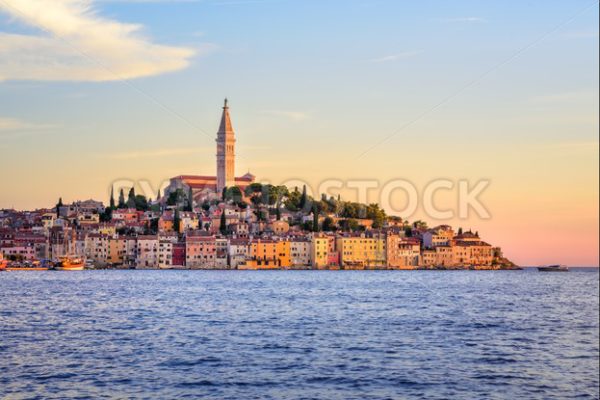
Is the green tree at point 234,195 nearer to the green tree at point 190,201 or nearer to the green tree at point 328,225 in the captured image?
the green tree at point 190,201

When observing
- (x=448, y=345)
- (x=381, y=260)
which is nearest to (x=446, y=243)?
(x=381, y=260)

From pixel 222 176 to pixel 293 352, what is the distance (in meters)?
79.9

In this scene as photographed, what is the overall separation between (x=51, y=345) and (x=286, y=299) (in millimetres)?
14271

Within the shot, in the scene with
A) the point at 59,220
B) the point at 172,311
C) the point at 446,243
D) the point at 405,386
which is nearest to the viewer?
the point at 405,386

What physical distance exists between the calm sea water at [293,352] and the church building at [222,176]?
6727 cm

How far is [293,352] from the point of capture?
572 inches

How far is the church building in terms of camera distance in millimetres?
91875

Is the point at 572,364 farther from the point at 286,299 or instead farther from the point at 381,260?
the point at 381,260

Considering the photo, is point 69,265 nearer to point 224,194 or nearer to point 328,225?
point 328,225

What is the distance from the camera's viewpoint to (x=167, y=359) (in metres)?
13.6

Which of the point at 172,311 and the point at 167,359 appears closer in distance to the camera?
the point at 167,359

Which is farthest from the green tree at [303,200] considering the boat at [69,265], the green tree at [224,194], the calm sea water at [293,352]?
the calm sea water at [293,352]

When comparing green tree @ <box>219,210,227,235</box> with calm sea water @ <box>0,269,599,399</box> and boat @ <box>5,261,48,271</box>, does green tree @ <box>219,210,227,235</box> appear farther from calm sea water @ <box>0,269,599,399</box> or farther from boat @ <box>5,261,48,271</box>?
calm sea water @ <box>0,269,599,399</box>

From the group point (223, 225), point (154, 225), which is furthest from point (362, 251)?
point (154, 225)
